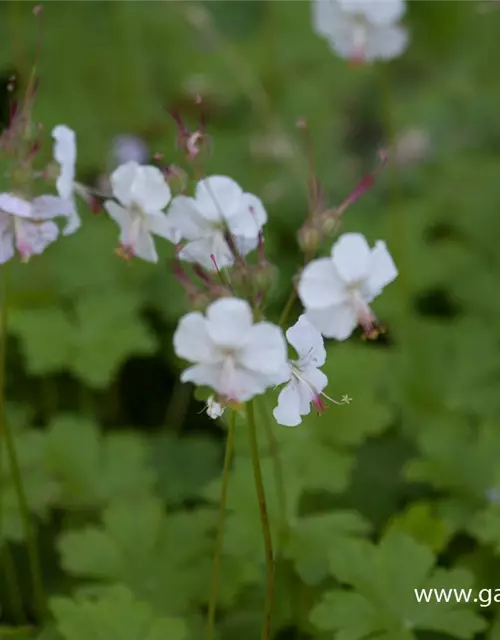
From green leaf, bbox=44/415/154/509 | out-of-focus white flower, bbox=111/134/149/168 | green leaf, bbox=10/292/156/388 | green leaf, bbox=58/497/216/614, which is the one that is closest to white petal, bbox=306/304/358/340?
green leaf, bbox=58/497/216/614

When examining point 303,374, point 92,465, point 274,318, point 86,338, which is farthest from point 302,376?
point 274,318

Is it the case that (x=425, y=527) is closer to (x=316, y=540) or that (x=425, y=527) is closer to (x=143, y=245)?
(x=316, y=540)

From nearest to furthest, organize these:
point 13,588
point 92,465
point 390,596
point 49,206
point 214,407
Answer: point 214,407 < point 49,206 < point 390,596 < point 13,588 < point 92,465

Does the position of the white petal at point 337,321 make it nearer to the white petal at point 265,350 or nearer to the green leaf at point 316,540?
the white petal at point 265,350

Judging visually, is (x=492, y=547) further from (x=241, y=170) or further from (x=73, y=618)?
(x=241, y=170)

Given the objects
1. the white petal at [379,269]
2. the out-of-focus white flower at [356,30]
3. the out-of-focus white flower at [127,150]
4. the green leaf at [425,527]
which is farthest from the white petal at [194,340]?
the out-of-focus white flower at [127,150]
